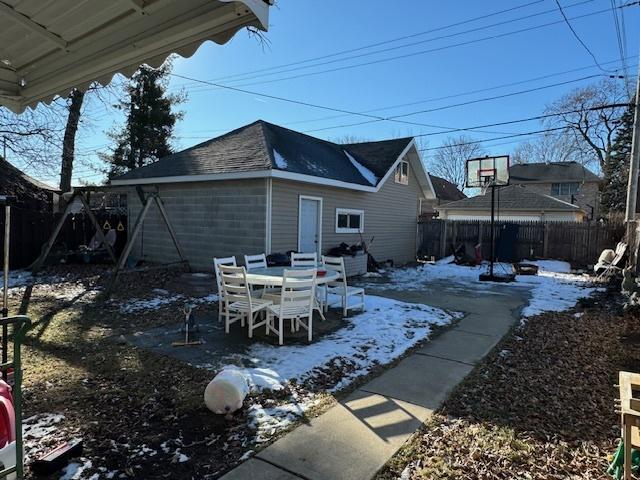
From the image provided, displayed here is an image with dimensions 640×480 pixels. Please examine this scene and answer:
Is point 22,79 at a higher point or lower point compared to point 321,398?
higher

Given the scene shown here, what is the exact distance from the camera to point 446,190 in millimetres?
42781

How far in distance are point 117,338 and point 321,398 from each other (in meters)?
3.28

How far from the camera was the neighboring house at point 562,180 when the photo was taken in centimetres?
3553

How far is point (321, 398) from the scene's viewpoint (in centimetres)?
375

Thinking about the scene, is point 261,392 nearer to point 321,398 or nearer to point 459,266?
point 321,398

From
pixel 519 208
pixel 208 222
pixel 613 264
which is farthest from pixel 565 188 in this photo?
pixel 208 222

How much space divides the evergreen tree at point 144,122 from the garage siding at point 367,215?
14.0 metres

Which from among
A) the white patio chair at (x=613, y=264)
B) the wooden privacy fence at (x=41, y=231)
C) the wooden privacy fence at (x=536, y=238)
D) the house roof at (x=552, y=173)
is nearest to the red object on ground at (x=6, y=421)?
the wooden privacy fence at (x=41, y=231)

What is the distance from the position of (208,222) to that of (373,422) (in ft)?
29.0

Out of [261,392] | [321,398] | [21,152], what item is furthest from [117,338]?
[21,152]

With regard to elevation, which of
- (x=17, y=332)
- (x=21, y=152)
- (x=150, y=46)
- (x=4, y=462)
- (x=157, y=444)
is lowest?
(x=157, y=444)

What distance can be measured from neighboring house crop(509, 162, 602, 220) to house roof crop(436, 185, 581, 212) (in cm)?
911

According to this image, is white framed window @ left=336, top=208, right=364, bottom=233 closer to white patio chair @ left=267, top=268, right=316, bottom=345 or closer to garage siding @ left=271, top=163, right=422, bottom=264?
garage siding @ left=271, top=163, right=422, bottom=264

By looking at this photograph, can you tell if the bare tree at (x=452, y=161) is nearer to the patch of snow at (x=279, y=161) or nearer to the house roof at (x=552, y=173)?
the house roof at (x=552, y=173)
